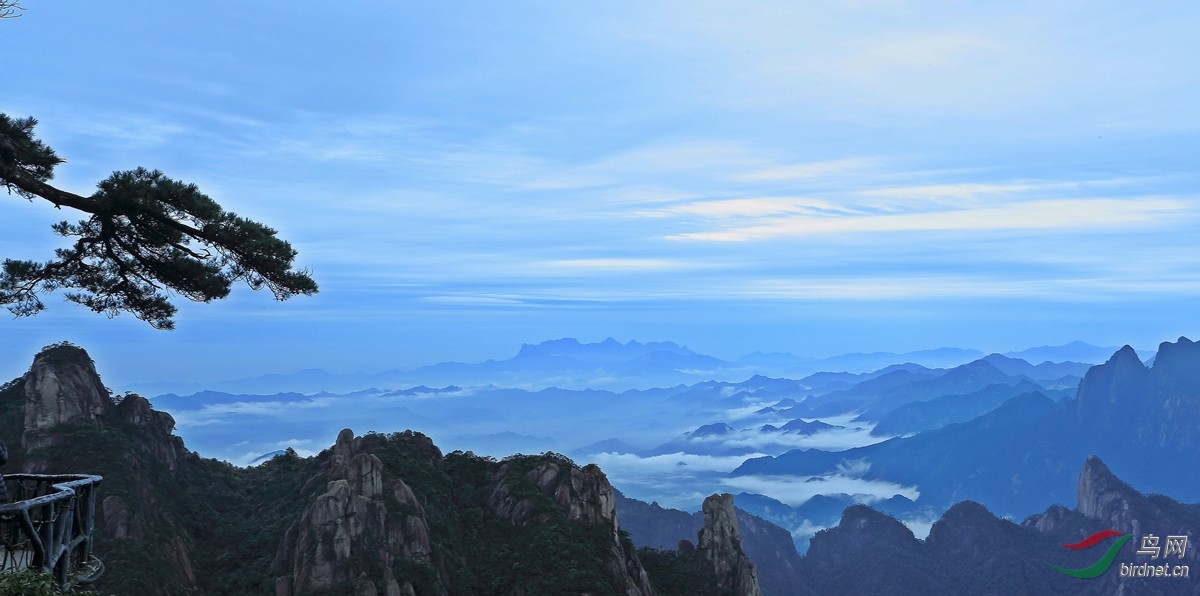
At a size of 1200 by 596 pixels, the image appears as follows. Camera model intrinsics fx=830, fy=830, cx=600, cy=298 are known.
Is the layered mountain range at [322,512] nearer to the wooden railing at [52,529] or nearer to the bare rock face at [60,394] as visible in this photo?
the bare rock face at [60,394]

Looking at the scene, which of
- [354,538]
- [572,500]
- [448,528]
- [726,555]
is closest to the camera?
[354,538]

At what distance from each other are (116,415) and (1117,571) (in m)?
204

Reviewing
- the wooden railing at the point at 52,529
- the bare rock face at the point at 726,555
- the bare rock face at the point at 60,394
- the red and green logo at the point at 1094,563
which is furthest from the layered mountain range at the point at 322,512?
the red and green logo at the point at 1094,563

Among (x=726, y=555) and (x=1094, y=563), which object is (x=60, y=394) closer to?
(x=726, y=555)

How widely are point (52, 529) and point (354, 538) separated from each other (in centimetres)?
5024

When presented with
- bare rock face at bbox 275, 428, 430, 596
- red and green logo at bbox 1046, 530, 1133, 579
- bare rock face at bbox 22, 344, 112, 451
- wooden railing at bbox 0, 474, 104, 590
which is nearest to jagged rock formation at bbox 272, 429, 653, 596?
bare rock face at bbox 275, 428, 430, 596

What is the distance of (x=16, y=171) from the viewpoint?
18.5 metres

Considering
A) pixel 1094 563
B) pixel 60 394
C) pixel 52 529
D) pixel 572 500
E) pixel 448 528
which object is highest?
pixel 60 394

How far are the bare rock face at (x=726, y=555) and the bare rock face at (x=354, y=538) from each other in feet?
104

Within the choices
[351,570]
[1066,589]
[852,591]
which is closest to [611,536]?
[351,570]

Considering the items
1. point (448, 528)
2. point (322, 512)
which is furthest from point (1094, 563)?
point (322, 512)

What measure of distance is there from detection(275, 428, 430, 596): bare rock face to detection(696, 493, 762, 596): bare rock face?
31762 millimetres

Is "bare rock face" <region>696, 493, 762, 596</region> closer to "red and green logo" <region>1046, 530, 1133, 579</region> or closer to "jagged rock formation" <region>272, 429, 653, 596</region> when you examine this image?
"jagged rock formation" <region>272, 429, 653, 596</region>

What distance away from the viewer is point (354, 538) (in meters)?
59.5
